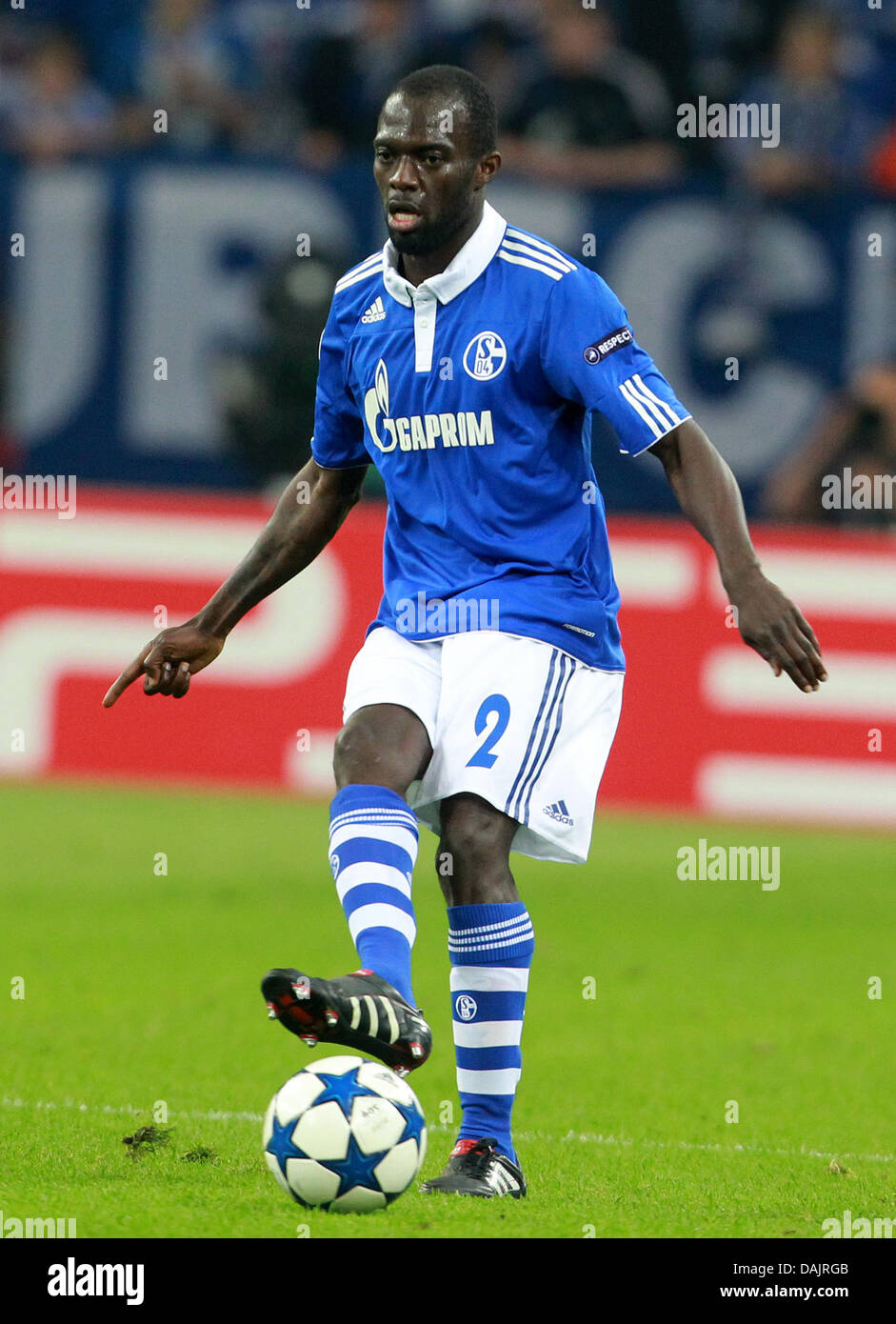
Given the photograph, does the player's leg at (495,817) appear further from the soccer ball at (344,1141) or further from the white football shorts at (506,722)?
the soccer ball at (344,1141)

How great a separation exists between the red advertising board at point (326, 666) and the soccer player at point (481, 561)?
6397 millimetres

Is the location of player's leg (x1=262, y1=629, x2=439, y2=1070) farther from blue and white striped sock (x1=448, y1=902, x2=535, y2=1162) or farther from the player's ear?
the player's ear

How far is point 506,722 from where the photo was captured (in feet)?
14.4

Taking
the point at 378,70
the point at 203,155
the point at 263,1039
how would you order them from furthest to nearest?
the point at 378,70 < the point at 203,155 < the point at 263,1039

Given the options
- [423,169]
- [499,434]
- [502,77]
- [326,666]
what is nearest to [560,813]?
[499,434]

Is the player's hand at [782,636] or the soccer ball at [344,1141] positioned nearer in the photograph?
the soccer ball at [344,1141]

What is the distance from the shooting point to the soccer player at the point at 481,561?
4.32 meters

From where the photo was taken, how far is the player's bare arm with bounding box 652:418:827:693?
404 centimetres

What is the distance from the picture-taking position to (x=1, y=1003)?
6.92 metres

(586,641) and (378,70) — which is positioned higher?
(378,70)

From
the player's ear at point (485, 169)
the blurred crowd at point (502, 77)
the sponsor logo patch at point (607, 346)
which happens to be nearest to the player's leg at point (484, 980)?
the sponsor logo patch at point (607, 346)

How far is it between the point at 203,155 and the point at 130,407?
1.65 metres
